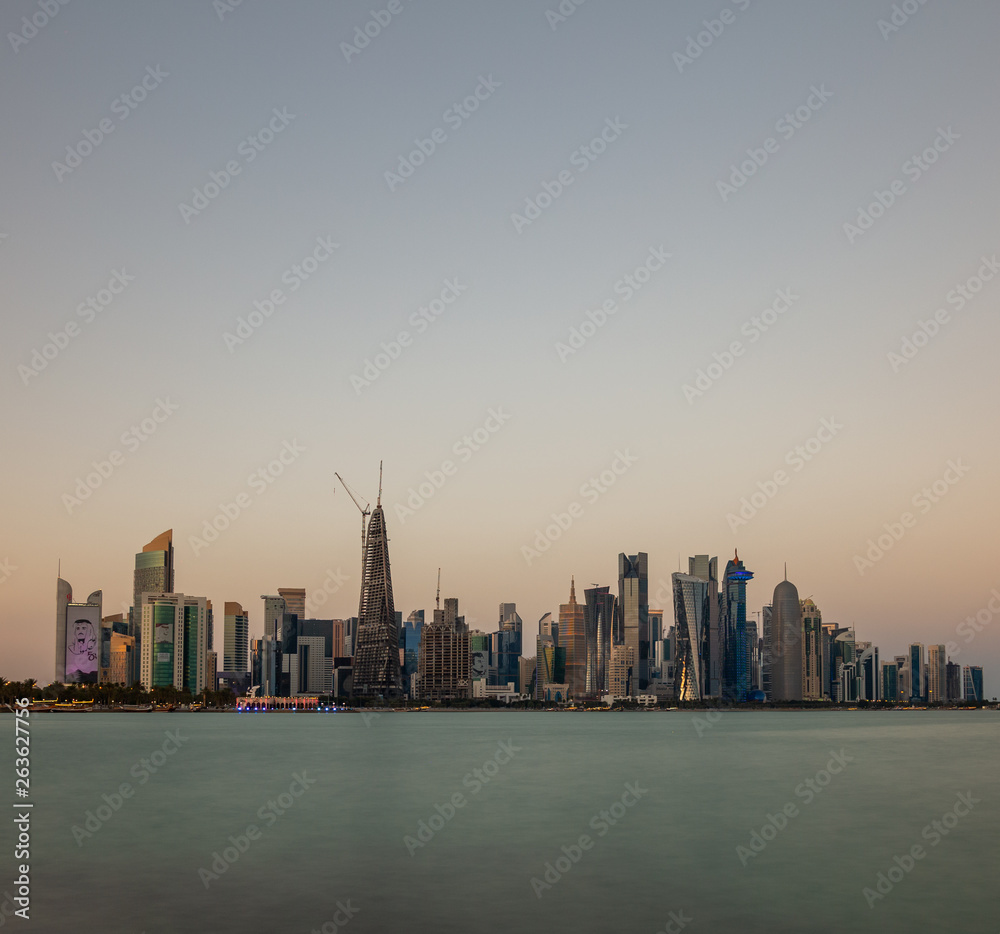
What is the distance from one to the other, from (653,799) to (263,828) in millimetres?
26699

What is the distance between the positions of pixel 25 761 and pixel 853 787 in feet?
224

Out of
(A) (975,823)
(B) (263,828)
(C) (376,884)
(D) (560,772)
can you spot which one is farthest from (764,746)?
(C) (376,884)

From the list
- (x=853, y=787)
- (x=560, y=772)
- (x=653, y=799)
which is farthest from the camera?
(x=560, y=772)

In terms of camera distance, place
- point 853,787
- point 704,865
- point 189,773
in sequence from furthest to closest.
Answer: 1. point 189,773
2. point 853,787
3. point 704,865

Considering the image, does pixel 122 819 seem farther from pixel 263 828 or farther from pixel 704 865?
pixel 704 865

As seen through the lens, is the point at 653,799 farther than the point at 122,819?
Yes

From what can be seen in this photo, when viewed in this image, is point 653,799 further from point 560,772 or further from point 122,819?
point 122,819

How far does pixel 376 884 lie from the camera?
1537 inches

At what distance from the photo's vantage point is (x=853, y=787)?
7612 cm

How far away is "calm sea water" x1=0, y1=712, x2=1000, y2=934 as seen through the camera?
34.1 m

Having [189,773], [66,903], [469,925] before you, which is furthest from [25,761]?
[469,925]

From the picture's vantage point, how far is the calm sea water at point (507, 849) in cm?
3406

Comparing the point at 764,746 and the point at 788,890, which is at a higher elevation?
the point at 788,890

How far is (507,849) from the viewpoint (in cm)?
4659
